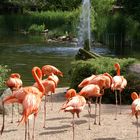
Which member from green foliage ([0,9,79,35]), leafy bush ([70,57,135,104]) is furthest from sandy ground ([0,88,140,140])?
green foliage ([0,9,79,35])

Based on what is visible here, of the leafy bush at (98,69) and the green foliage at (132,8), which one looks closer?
the leafy bush at (98,69)

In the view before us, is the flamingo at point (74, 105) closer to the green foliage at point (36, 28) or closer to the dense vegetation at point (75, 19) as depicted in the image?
the dense vegetation at point (75, 19)

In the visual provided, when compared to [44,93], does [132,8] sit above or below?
below

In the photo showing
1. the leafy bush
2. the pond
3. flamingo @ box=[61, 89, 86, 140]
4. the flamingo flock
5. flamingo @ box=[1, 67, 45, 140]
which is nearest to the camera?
flamingo @ box=[1, 67, 45, 140]

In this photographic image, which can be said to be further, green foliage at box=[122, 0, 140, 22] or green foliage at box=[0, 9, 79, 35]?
green foliage at box=[0, 9, 79, 35]

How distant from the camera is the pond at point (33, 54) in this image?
22.7 metres

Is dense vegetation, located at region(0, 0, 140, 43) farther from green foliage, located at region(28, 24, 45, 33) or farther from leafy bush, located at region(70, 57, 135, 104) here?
leafy bush, located at region(70, 57, 135, 104)

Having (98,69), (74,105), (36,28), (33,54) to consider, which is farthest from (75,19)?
(74,105)

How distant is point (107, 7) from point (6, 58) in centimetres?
2121

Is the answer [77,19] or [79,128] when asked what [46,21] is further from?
[79,128]

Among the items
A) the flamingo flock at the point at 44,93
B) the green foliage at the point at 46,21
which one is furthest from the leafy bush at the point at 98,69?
the green foliage at the point at 46,21

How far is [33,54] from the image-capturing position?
1166 inches

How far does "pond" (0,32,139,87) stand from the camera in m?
22.7

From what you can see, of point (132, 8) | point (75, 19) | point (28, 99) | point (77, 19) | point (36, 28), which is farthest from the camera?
point (36, 28)
